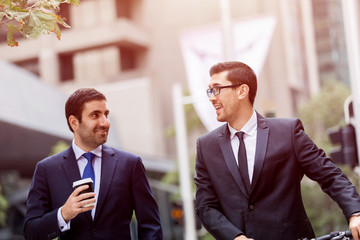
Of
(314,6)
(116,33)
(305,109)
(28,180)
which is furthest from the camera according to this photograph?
(314,6)

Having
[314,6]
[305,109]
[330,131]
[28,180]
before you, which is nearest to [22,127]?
[28,180]

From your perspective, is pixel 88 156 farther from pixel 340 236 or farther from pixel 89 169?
pixel 340 236

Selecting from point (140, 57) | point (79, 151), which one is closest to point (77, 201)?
point (79, 151)

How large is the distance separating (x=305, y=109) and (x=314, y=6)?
46.9m

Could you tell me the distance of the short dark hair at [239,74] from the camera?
4.64 meters

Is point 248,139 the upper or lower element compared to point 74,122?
lower

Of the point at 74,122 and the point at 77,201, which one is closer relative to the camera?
the point at 77,201

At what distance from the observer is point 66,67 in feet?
197

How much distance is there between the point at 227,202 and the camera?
14.9 ft

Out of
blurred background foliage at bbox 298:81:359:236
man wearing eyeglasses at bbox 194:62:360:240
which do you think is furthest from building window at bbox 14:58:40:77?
man wearing eyeglasses at bbox 194:62:360:240

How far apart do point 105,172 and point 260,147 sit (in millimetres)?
1069

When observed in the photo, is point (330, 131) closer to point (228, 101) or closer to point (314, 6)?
point (228, 101)

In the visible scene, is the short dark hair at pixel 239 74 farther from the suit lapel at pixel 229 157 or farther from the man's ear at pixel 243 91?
the suit lapel at pixel 229 157

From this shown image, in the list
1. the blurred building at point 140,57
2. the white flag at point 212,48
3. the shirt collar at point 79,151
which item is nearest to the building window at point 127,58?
the blurred building at point 140,57
